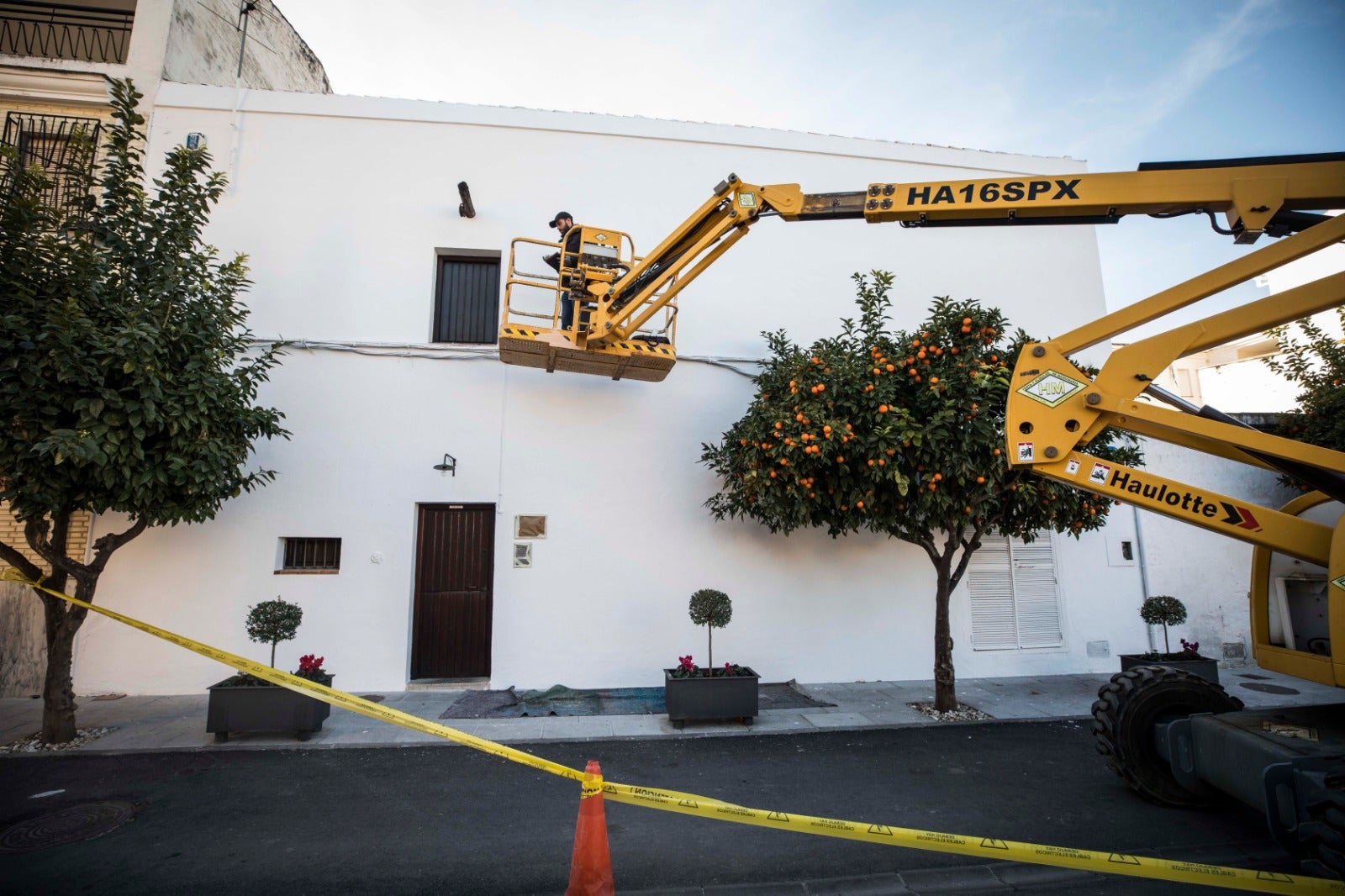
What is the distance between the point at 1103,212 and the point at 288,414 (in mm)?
9513

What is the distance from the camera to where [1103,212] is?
4.77 metres

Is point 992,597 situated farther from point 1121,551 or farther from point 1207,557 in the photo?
point 1207,557

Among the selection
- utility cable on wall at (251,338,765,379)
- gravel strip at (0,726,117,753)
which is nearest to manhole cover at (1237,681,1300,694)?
utility cable on wall at (251,338,765,379)

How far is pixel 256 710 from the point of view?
6.32 meters

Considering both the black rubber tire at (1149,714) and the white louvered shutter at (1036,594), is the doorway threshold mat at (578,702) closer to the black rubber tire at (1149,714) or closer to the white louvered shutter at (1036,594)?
the black rubber tire at (1149,714)

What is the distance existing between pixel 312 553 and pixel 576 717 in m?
4.34

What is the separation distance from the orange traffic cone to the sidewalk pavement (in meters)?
3.28

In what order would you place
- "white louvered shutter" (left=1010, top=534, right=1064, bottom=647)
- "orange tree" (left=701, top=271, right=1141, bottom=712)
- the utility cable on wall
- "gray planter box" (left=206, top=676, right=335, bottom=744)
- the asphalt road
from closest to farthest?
1. the asphalt road
2. "gray planter box" (left=206, top=676, right=335, bottom=744)
3. "orange tree" (left=701, top=271, right=1141, bottom=712)
4. the utility cable on wall
5. "white louvered shutter" (left=1010, top=534, right=1064, bottom=647)

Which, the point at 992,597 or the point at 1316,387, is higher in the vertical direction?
the point at 1316,387

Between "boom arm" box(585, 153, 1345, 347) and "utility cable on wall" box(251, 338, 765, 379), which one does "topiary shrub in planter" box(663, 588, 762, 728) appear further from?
"boom arm" box(585, 153, 1345, 347)

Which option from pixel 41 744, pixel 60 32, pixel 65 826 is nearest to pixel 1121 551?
pixel 65 826

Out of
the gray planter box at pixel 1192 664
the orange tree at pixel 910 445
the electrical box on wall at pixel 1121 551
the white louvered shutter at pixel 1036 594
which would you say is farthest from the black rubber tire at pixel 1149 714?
the electrical box on wall at pixel 1121 551

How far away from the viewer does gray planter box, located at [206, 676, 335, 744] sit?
20.6 ft

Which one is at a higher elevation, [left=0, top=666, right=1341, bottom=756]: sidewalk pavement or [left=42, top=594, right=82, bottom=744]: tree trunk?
[left=42, top=594, right=82, bottom=744]: tree trunk
